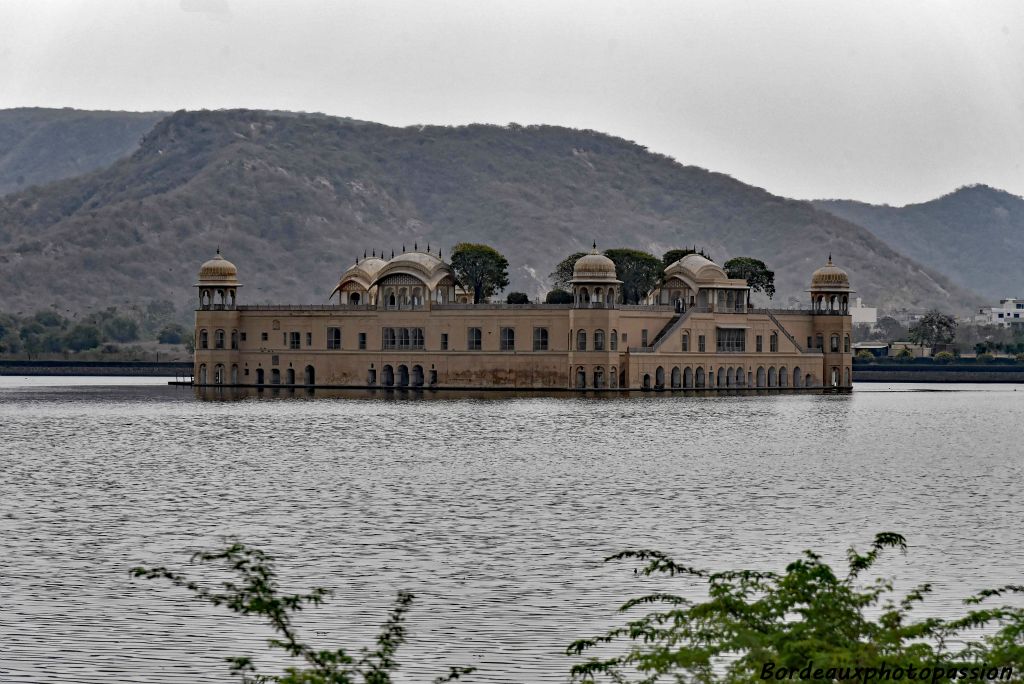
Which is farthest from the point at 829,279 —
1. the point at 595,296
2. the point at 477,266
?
the point at 477,266

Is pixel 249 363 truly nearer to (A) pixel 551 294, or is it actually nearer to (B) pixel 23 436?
(A) pixel 551 294

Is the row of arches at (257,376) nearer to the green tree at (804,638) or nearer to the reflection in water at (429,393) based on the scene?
the reflection in water at (429,393)

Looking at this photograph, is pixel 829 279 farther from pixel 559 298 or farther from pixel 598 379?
pixel 598 379

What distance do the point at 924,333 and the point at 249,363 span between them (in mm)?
78652

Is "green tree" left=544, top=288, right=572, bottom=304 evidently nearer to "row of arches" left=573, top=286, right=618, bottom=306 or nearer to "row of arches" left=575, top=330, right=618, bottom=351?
"row of arches" left=573, top=286, right=618, bottom=306

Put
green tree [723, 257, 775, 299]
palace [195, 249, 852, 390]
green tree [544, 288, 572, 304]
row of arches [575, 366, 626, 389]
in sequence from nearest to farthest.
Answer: row of arches [575, 366, 626, 389]
palace [195, 249, 852, 390]
green tree [544, 288, 572, 304]
green tree [723, 257, 775, 299]

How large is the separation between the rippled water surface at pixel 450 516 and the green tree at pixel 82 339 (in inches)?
3980

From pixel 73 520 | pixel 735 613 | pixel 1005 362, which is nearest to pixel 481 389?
pixel 1005 362

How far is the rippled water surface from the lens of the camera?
79.9 feet

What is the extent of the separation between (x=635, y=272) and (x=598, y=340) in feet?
92.4

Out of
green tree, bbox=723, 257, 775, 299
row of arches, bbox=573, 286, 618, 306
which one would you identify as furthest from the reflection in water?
green tree, bbox=723, 257, 775, 299

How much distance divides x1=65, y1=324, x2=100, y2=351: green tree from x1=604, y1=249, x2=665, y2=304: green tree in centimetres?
6734

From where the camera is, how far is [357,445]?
2414 inches

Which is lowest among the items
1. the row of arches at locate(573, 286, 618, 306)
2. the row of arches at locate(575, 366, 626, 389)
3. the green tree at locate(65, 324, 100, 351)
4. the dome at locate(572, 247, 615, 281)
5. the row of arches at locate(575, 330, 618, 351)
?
the row of arches at locate(575, 366, 626, 389)
